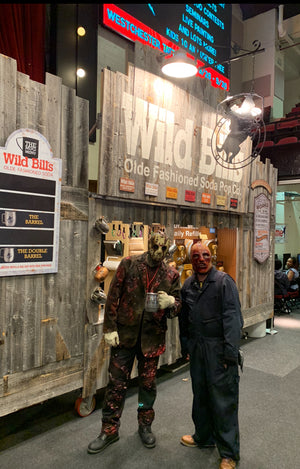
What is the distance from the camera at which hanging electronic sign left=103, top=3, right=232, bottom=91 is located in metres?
5.11

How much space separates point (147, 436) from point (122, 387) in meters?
0.46

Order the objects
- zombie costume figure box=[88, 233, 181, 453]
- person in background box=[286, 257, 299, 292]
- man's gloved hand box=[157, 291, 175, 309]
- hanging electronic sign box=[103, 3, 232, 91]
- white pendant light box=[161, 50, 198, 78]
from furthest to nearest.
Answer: person in background box=[286, 257, 299, 292] < hanging electronic sign box=[103, 3, 232, 91] < white pendant light box=[161, 50, 198, 78] < zombie costume figure box=[88, 233, 181, 453] < man's gloved hand box=[157, 291, 175, 309]

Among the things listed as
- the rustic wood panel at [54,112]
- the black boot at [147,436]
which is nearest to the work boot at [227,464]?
the black boot at [147,436]

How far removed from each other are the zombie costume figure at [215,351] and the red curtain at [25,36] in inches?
125

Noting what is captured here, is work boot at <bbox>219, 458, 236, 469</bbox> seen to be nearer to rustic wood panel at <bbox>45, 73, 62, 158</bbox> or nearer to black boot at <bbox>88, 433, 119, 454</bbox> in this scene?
black boot at <bbox>88, 433, 119, 454</bbox>

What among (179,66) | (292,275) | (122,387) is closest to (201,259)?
(122,387)

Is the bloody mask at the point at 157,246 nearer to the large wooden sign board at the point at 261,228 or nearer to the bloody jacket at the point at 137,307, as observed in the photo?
the bloody jacket at the point at 137,307

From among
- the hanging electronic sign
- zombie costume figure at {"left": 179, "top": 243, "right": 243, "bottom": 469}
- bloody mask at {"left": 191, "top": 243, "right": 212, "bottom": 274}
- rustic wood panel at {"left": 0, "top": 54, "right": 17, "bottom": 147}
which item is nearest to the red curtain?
the hanging electronic sign

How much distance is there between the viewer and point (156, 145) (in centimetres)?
400

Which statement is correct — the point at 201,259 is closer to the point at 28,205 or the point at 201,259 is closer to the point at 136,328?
the point at 136,328

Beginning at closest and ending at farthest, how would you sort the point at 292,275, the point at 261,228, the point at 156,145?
the point at 156,145 → the point at 261,228 → the point at 292,275

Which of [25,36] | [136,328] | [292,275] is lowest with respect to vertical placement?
[292,275]

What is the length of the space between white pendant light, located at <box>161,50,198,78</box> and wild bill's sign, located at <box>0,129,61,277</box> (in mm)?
1625

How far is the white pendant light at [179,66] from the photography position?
144 inches
